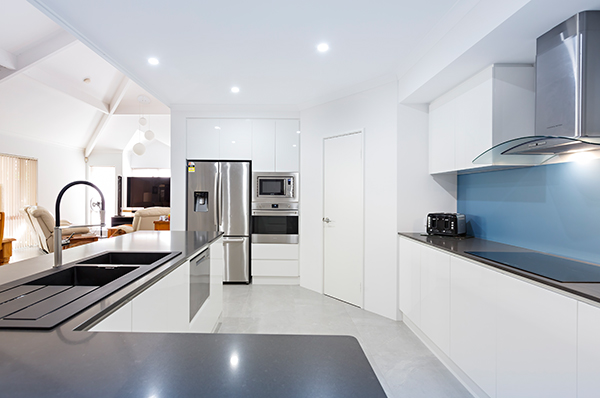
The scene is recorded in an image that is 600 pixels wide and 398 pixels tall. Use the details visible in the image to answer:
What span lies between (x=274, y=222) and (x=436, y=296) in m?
2.43

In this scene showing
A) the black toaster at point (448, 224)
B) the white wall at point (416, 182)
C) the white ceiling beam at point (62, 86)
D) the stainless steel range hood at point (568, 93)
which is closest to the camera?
the stainless steel range hood at point (568, 93)

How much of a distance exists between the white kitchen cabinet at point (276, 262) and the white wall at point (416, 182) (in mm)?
1691

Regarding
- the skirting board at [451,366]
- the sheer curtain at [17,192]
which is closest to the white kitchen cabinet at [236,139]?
the skirting board at [451,366]

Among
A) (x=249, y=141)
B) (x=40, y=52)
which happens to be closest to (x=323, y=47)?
(x=249, y=141)

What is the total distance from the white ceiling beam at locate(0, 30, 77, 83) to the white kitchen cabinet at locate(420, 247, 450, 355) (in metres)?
5.42

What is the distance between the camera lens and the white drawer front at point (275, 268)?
13.6 ft

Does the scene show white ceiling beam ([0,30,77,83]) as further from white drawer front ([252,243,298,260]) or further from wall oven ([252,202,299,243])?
white drawer front ([252,243,298,260])

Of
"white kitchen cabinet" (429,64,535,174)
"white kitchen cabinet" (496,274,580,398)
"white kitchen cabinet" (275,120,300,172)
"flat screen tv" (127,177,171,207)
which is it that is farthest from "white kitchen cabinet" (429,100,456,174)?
"flat screen tv" (127,177,171,207)

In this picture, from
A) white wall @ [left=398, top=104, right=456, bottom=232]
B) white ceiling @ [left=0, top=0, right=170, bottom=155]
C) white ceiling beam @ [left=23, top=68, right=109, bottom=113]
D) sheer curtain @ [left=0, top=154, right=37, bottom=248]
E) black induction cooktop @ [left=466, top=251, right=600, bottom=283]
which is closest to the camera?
black induction cooktop @ [left=466, top=251, right=600, bottom=283]

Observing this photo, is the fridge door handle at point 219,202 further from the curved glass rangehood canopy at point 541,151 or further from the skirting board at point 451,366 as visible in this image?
the curved glass rangehood canopy at point 541,151

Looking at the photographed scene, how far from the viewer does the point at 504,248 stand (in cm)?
209

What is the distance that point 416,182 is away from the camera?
9.84 feet

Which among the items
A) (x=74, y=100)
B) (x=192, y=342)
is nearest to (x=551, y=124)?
(x=192, y=342)

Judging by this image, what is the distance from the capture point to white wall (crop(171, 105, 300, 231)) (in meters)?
4.16
